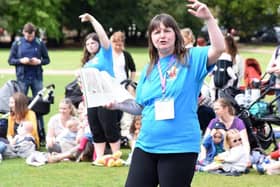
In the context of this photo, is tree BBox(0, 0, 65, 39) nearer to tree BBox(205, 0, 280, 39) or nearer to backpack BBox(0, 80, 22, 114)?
tree BBox(205, 0, 280, 39)

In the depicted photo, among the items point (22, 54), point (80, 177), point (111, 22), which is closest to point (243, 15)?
point (111, 22)

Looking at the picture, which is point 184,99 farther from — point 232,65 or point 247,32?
point 247,32

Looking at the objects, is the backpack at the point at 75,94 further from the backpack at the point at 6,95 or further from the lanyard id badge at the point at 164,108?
the lanyard id badge at the point at 164,108

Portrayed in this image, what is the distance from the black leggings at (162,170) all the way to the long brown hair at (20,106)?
464 cm

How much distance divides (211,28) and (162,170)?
91 centimetres

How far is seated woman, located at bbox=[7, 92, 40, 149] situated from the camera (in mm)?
8539

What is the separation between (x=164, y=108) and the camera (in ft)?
13.2

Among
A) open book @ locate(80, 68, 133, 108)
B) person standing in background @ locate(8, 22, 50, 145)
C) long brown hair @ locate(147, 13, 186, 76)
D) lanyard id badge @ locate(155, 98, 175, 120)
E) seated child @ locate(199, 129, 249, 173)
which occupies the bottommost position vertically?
seated child @ locate(199, 129, 249, 173)

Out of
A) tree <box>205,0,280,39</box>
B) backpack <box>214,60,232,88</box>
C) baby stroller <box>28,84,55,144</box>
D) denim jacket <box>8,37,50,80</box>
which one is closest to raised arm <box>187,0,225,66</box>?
backpack <box>214,60,232,88</box>

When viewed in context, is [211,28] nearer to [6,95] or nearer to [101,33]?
[101,33]

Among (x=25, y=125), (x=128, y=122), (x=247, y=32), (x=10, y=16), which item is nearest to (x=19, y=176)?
(x=25, y=125)

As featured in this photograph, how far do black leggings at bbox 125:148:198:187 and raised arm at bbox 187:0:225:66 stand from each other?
2.08 feet

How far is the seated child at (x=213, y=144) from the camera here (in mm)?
7501

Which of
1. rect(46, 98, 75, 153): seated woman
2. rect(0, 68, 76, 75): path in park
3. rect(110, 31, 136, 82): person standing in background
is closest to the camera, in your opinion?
rect(46, 98, 75, 153): seated woman
